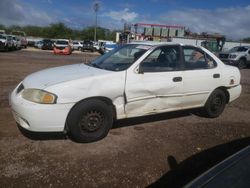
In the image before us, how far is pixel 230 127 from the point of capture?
5906 mm

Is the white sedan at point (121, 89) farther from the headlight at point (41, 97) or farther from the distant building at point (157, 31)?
the distant building at point (157, 31)

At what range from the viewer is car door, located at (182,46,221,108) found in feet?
18.3

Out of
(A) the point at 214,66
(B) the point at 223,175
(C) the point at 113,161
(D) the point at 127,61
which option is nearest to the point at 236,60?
(A) the point at 214,66

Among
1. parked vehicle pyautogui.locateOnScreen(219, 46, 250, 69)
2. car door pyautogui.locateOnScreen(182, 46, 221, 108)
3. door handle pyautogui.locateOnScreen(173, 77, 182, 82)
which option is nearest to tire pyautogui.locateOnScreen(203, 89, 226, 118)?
car door pyautogui.locateOnScreen(182, 46, 221, 108)

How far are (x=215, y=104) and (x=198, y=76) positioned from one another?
0.92 meters

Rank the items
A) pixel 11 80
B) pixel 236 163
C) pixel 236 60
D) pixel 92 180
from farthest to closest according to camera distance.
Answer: pixel 236 60
pixel 11 80
pixel 92 180
pixel 236 163

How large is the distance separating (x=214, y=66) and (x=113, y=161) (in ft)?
10.4

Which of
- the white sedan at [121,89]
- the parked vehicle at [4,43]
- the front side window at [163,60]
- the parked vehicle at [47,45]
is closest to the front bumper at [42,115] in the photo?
the white sedan at [121,89]

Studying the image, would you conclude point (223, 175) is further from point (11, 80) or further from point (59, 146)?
point (11, 80)

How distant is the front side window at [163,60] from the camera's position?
17.1 ft

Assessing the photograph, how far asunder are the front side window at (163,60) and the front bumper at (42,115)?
1.63 metres

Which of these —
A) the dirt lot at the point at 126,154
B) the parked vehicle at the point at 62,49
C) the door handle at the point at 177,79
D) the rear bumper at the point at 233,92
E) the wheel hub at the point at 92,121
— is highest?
the parked vehicle at the point at 62,49

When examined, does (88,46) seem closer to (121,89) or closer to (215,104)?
(215,104)

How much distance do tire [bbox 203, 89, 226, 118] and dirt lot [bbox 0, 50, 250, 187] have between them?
0.21 m
